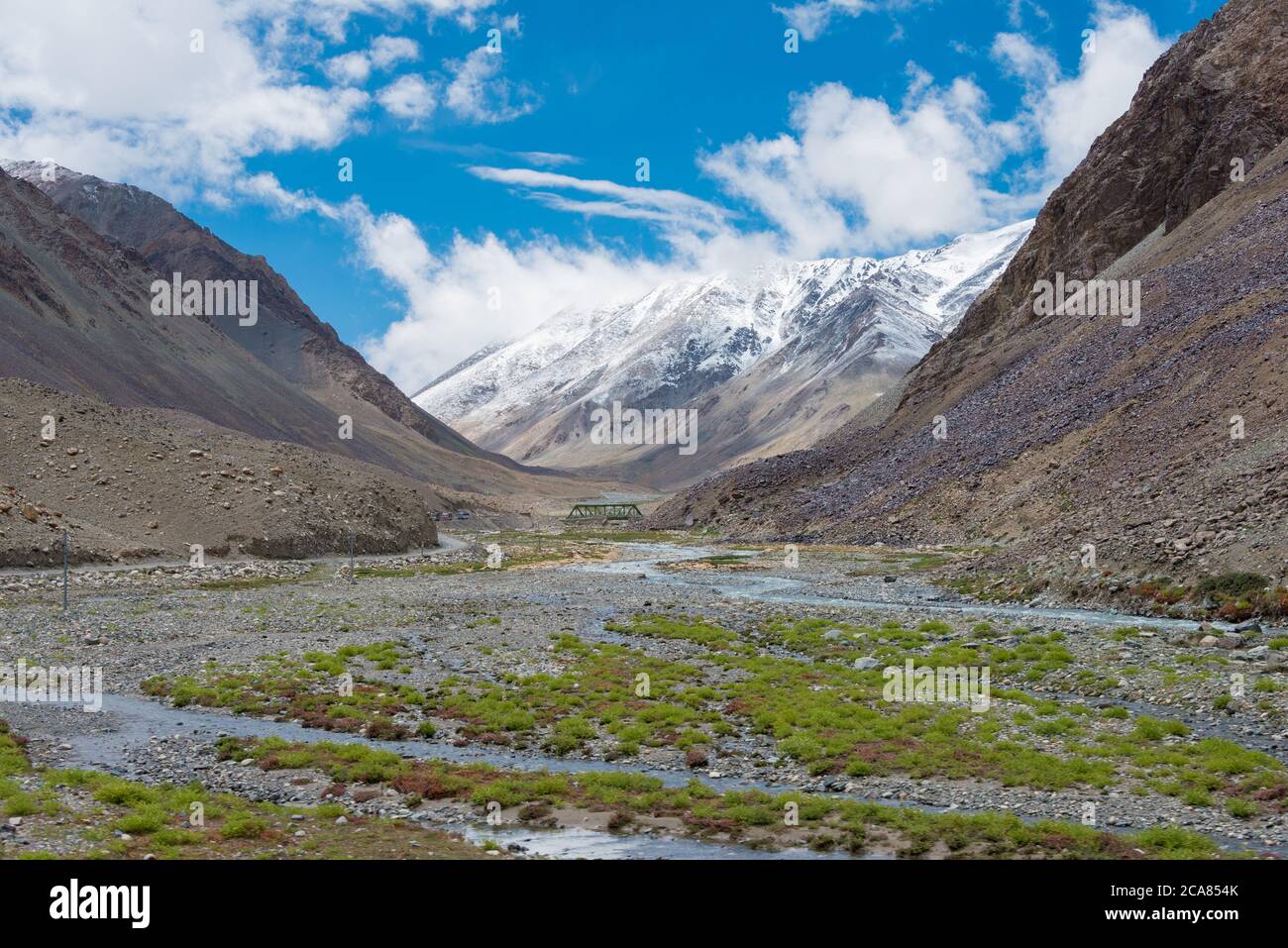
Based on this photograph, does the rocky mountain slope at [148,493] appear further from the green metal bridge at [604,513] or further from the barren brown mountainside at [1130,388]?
the green metal bridge at [604,513]

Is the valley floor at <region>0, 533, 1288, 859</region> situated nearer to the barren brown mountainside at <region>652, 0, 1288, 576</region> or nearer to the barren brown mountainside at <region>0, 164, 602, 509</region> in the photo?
the barren brown mountainside at <region>652, 0, 1288, 576</region>

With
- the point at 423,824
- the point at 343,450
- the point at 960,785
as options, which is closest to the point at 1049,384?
the point at 960,785

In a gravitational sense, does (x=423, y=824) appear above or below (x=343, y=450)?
below

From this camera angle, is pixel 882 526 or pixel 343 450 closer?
pixel 882 526

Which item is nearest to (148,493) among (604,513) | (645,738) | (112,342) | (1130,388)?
(645,738)

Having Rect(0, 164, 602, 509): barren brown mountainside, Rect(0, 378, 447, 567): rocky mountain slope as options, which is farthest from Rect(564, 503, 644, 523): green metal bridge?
Rect(0, 378, 447, 567): rocky mountain slope

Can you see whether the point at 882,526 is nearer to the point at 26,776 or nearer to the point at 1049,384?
the point at 1049,384

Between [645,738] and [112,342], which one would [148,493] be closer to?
[645,738]
